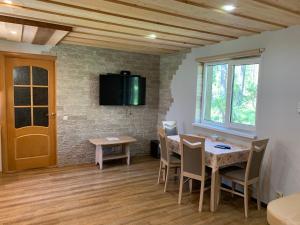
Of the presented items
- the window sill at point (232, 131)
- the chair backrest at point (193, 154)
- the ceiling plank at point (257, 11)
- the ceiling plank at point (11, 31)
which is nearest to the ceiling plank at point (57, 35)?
the ceiling plank at point (11, 31)

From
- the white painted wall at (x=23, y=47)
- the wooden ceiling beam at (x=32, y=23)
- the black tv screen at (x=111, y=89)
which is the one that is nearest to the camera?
the wooden ceiling beam at (x=32, y=23)

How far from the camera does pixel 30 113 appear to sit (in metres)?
4.32

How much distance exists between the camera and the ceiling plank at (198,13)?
7.19 feet

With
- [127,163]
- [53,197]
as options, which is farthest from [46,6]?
[127,163]

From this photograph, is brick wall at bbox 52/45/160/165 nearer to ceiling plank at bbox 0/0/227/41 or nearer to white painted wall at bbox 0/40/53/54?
white painted wall at bbox 0/40/53/54

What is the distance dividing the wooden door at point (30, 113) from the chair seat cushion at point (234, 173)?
3.13 meters

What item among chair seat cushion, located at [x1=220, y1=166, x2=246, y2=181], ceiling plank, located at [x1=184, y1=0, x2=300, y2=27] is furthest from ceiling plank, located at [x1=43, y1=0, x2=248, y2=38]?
chair seat cushion, located at [x1=220, y1=166, x2=246, y2=181]

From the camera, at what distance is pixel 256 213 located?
3041mm

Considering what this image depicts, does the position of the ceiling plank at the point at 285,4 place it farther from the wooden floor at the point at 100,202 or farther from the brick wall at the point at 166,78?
the brick wall at the point at 166,78

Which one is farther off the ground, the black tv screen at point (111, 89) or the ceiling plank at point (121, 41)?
the ceiling plank at point (121, 41)

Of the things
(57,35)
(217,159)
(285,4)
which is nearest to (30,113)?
(57,35)

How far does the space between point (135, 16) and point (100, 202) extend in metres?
2.38

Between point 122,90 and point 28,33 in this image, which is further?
point 122,90

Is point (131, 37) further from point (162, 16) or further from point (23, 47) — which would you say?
point (23, 47)
